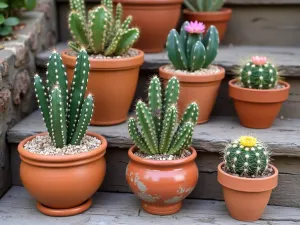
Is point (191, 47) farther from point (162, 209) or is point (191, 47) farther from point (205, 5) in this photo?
point (162, 209)

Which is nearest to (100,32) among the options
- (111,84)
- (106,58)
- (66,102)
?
(106,58)

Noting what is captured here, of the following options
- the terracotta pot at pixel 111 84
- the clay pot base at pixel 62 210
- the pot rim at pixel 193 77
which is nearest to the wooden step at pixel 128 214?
the clay pot base at pixel 62 210

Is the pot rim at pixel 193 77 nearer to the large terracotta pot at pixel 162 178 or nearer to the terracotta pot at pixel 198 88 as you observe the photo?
the terracotta pot at pixel 198 88

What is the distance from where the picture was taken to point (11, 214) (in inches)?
95.1

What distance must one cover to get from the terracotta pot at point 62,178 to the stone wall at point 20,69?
0.26 m

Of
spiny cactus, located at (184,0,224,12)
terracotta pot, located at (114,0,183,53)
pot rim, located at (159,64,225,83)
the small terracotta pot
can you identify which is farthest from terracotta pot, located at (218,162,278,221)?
spiny cactus, located at (184,0,224,12)

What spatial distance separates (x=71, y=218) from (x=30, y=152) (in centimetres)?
35

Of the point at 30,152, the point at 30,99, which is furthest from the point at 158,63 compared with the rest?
the point at 30,152

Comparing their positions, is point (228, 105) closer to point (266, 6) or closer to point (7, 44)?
point (266, 6)

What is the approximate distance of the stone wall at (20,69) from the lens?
2.55 metres

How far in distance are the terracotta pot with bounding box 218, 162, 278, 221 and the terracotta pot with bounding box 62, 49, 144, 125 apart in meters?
0.62

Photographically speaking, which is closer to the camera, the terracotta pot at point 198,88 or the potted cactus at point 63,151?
the potted cactus at point 63,151

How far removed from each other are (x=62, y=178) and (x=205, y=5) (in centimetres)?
143

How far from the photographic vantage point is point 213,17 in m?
3.06
